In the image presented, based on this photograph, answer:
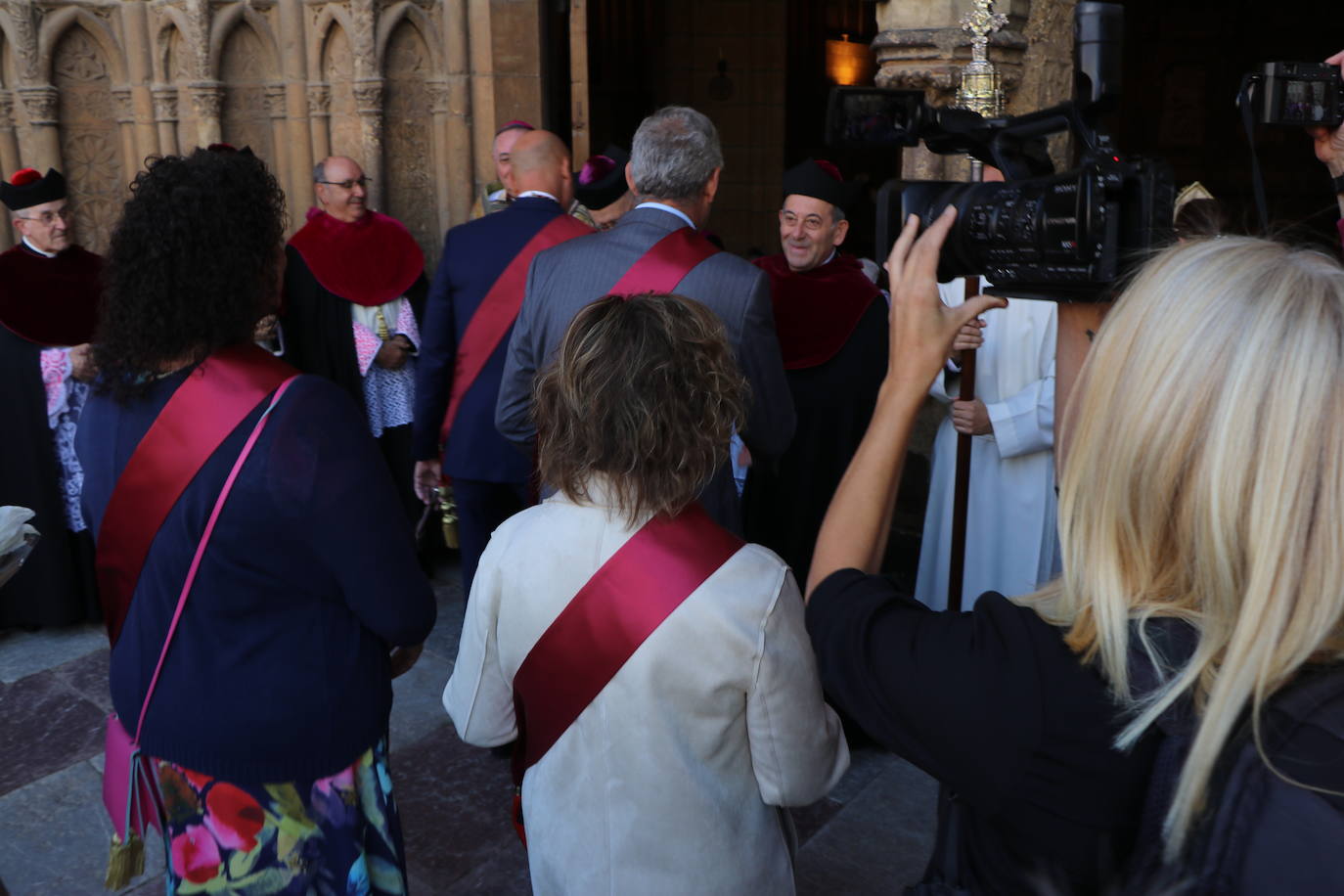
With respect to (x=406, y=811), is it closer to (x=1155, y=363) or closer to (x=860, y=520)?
(x=860, y=520)

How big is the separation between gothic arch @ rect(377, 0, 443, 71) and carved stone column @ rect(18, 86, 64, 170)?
1498 mm

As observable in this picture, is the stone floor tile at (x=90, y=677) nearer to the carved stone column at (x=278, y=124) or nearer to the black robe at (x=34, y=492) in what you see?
the black robe at (x=34, y=492)

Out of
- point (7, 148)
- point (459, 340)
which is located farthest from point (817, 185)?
point (7, 148)

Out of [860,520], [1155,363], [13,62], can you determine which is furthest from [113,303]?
[13,62]

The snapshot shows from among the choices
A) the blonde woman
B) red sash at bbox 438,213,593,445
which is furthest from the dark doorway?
the blonde woman

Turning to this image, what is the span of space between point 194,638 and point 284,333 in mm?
2756

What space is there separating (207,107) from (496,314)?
7.89 feet

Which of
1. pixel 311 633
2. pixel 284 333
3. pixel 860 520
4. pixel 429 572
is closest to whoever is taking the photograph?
pixel 860 520

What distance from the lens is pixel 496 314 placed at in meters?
3.38

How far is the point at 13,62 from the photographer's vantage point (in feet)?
16.1

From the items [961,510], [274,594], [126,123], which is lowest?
[961,510]

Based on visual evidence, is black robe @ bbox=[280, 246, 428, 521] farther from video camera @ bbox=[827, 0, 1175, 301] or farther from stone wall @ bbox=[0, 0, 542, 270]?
video camera @ bbox=[827, 0, 1175, 301]

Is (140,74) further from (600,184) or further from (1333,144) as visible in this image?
(1333,144)

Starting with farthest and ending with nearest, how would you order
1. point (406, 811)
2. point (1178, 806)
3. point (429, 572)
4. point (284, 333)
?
point (429, 572), point (284, 333), point (406, 811), point (1178, 806)
